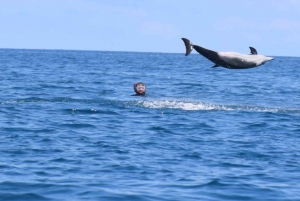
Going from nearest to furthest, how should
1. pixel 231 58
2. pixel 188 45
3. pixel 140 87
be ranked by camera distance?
pixel 231 58 < pixel 188 45 < pixel 140 87

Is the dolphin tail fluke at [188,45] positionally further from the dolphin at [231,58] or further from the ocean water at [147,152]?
the ocean water at [147,152]

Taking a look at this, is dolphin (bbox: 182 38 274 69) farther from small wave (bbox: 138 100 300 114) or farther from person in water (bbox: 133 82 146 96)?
person in water (bbox: 133 82 146 96)

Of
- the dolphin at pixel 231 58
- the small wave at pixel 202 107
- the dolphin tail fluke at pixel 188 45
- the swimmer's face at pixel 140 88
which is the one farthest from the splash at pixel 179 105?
the dolphin at pixel 231 58

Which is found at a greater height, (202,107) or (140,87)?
(140,87)

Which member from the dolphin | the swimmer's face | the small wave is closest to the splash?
the small wave

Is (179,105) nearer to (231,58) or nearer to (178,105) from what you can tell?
(178,105)

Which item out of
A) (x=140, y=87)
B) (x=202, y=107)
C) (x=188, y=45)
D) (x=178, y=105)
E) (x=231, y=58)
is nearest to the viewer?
(x=231, y=58)

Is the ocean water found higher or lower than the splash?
lower

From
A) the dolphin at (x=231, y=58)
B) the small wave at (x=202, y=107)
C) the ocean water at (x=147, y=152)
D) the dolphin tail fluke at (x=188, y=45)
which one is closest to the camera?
the ocean water at (x=147, y=152)

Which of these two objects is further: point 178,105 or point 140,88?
point 140,88

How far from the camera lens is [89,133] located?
1902 cm

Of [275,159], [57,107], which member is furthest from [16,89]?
[275,159]

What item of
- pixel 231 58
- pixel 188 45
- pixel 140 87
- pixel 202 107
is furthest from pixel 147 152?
pixel 140 87

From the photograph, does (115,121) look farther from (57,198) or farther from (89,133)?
(57,198)
